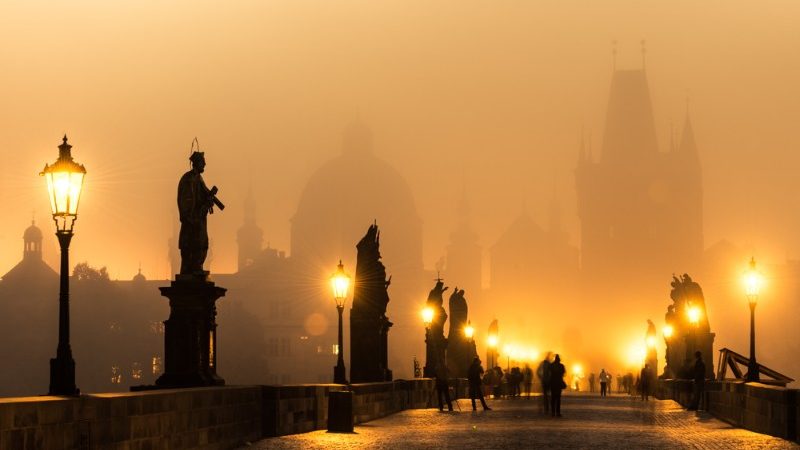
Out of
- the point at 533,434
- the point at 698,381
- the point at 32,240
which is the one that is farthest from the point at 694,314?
the point at 32,240

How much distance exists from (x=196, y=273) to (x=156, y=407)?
7.82 meters

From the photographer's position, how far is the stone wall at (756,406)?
26.1 m

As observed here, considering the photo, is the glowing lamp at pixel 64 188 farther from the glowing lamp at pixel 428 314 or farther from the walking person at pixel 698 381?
the glowing lamp at pixel 428 314

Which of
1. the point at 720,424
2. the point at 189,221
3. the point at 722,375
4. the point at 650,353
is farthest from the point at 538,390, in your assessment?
the point at 189,221

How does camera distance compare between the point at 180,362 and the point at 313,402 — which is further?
the point at 313,402

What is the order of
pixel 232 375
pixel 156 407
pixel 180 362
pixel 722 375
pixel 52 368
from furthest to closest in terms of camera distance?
1. pixel 232 375
2. pixel 722 375
3. pixel 180 362
4. pixel 156 407
5. pixel 52 368

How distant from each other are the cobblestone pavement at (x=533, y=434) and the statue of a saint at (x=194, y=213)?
3339 millimetres

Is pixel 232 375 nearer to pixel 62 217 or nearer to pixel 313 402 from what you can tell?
pixel 313 402

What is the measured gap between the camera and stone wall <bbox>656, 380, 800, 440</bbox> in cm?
2611

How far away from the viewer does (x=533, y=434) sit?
2942cm

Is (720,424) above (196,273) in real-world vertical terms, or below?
below

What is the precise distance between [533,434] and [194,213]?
697cm

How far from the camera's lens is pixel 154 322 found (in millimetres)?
161875

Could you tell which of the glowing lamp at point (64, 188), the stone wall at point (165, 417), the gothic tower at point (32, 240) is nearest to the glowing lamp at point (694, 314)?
the stone wall at point (165, 417)
